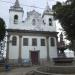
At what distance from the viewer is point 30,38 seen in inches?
1330

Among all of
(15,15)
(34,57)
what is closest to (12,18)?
(15,15)

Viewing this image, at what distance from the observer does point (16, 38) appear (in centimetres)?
3322

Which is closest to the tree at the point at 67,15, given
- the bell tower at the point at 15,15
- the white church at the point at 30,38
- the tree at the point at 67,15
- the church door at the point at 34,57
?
the tree at the point at 67,15

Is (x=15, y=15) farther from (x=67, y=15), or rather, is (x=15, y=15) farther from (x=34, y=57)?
(x=67, y=15)

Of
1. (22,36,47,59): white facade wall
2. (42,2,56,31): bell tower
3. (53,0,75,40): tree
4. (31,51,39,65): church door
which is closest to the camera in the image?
(53,0,75,40): tree

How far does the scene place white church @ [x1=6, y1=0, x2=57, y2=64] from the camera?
32.6m

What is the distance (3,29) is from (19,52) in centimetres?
529

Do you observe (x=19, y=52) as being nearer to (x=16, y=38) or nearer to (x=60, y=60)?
(x=16, y=38)

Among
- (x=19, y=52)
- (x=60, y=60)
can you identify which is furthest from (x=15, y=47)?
(x=60, y=60)

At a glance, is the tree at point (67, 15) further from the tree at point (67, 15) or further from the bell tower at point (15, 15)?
the bell tower at point (15, 15)

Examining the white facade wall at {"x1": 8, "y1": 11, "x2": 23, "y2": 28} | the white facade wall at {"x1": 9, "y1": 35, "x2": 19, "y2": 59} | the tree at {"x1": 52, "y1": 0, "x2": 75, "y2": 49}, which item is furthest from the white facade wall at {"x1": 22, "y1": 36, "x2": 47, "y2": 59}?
the tree at {"x1": 52, "y1": 0, "x2": 75, "y2": 49}

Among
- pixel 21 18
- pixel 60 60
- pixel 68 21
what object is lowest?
pixel 60 60

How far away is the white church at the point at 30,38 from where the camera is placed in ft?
107

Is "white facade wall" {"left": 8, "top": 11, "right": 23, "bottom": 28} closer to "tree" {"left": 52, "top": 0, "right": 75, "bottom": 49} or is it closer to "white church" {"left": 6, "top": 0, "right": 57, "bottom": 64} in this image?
"white church" {"left": 6, "top": 0, "right": 57, "bottom": 64}
